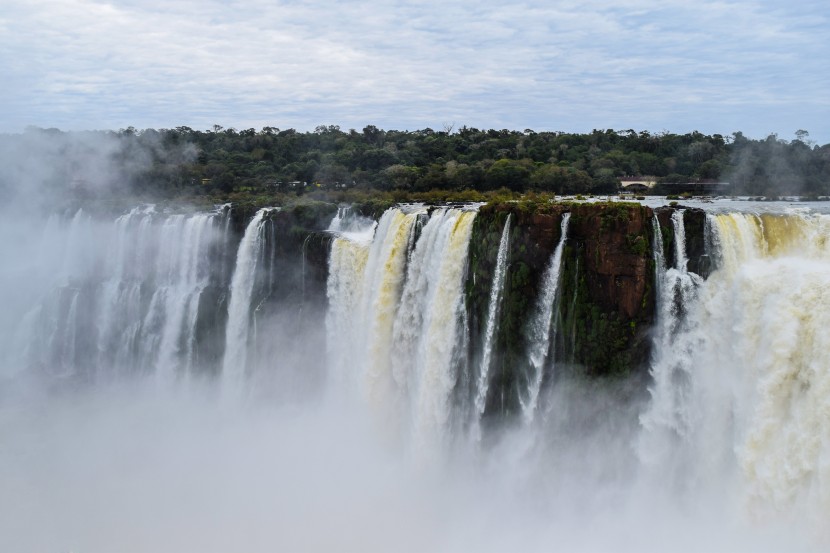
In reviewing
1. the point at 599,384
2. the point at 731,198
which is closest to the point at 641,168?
the point at 731,198

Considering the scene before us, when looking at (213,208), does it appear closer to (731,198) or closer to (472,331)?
(472,331)

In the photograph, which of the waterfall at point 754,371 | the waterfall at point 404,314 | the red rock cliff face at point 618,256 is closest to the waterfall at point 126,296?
the waterfall at point 404,314

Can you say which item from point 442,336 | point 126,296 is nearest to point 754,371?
point 442,336

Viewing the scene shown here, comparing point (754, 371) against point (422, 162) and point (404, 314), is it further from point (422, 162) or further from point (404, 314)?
point (422, 162)

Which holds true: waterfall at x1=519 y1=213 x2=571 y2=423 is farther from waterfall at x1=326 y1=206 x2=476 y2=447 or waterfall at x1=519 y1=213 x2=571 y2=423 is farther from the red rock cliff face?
waterfall at x1=326 y1=206 x2=476 y2=447

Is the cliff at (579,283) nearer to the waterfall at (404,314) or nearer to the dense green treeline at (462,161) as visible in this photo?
the waterfall at (404,314)

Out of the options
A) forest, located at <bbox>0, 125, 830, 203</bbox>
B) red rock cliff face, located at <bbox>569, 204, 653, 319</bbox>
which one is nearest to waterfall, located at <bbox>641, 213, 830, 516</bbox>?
red rock cliff face, located at <bbox>569, 204, 653, 319</bbox>

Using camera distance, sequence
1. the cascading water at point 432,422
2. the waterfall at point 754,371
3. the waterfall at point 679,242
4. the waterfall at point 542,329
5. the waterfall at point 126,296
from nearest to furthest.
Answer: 1. the waterfall at point 754,371
2. the cascading water at point 432,422
3. the waterfall at point 679,242
4. the waterfall at point 542,329
5. the waterfall at point 126,296
